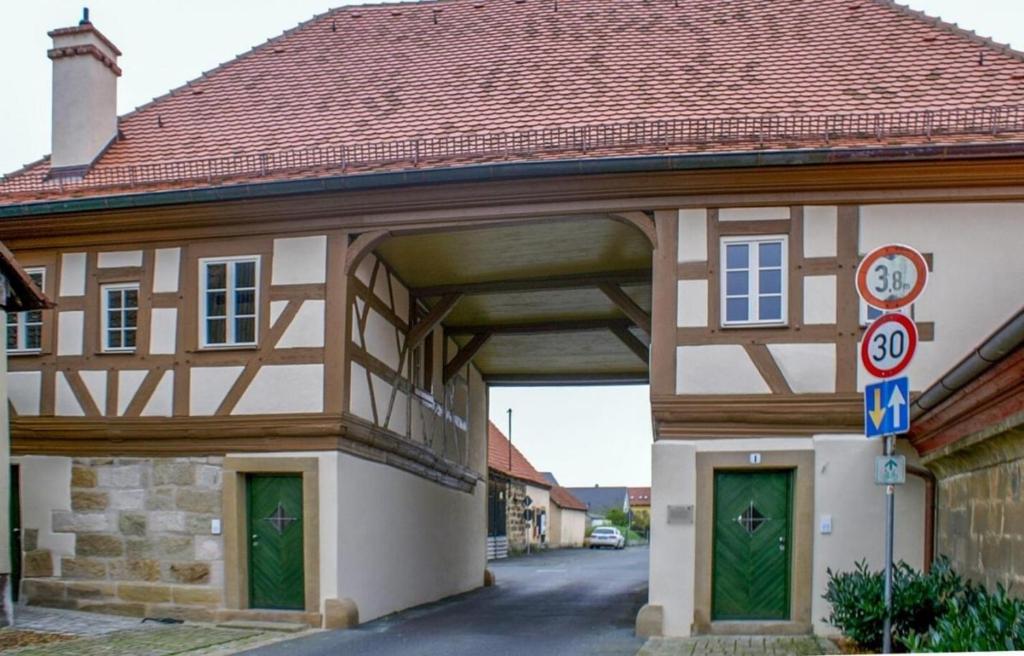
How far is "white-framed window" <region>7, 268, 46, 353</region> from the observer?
14211mm

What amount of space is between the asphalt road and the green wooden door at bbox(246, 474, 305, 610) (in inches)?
40.7

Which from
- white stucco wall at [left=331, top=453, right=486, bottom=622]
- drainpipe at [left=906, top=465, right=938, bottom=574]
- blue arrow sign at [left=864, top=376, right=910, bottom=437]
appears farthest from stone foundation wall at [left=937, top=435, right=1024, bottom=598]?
white stucco wall at [left=331, top=453, right=486, bottom=622]

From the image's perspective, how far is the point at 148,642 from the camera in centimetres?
1116

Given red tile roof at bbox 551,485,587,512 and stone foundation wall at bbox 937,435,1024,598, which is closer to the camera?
stone foundation wall at bbox 937,435,1024,598

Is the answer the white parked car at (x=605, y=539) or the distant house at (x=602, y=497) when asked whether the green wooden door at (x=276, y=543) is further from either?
the distant house at (x=602, y=497)

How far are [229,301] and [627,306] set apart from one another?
5219mm

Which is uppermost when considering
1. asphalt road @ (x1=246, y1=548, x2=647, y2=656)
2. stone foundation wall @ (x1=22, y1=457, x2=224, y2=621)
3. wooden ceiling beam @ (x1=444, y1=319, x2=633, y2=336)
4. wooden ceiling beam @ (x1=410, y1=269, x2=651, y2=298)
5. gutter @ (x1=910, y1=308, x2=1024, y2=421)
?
wooden ceiling beam @ (x1=410, y1=269, x2=651, y2=298)

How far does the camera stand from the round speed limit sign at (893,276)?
7000 mm

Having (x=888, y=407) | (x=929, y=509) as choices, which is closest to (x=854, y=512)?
(x=929, y=509)

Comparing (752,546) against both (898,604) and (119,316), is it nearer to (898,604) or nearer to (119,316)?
(898,604)

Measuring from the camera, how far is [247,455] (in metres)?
13.2

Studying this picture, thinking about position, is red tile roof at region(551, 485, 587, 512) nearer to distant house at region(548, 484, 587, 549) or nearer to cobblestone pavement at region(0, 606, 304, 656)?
distant house at region(548, 484, 587, 549)

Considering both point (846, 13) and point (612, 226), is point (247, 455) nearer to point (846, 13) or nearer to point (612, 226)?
point (612, 226)

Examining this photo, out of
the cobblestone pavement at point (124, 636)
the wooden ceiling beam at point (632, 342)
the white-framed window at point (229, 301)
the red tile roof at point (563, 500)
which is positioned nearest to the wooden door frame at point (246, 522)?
the cobblestone pavement at point (124, 636)
